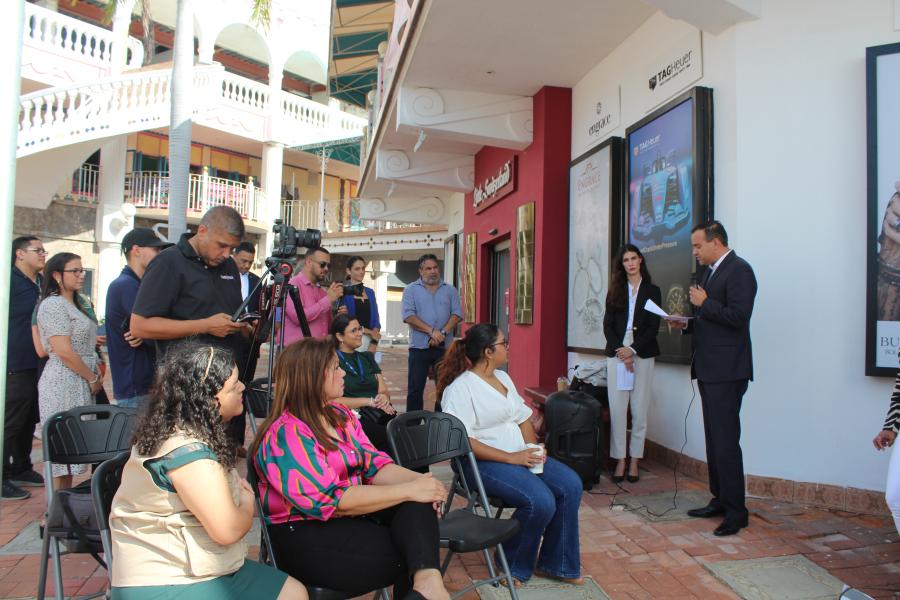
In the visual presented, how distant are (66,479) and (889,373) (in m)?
4.98

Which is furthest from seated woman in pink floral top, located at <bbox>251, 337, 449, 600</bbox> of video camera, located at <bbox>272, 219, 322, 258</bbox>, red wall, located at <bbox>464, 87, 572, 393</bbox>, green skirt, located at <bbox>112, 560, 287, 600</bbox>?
red wall, located at <bbox>464, 87, 572, 393</bbox>

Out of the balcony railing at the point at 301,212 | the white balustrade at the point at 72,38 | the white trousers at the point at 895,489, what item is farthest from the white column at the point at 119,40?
the white trousers at the point at 895,489

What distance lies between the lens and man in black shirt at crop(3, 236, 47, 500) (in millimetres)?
4402

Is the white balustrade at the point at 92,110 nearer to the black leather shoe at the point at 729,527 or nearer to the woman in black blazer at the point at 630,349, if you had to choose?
the woman in black blazer at the point at 630,349

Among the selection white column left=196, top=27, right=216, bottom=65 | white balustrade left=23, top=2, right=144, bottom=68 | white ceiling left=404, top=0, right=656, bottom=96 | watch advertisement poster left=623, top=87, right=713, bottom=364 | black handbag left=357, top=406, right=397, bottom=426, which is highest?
white column left=196, top=27, right=216, bottom=65

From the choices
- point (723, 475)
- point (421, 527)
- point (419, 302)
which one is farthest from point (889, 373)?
point (419, 302)

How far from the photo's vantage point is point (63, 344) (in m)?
3.83

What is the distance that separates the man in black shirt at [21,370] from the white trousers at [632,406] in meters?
4.18

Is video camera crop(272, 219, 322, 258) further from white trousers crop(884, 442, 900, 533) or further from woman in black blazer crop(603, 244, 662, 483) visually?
white trousers crop(884, 442, 900, 533)

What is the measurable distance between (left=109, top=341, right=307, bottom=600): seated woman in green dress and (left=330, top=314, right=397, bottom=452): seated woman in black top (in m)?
2.03

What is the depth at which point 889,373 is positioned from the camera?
3.82 m

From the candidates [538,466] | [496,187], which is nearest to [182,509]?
[538,466]

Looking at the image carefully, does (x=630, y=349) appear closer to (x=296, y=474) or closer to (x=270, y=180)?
(x=296, y=474)

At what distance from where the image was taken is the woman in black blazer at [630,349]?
4.70 metres
